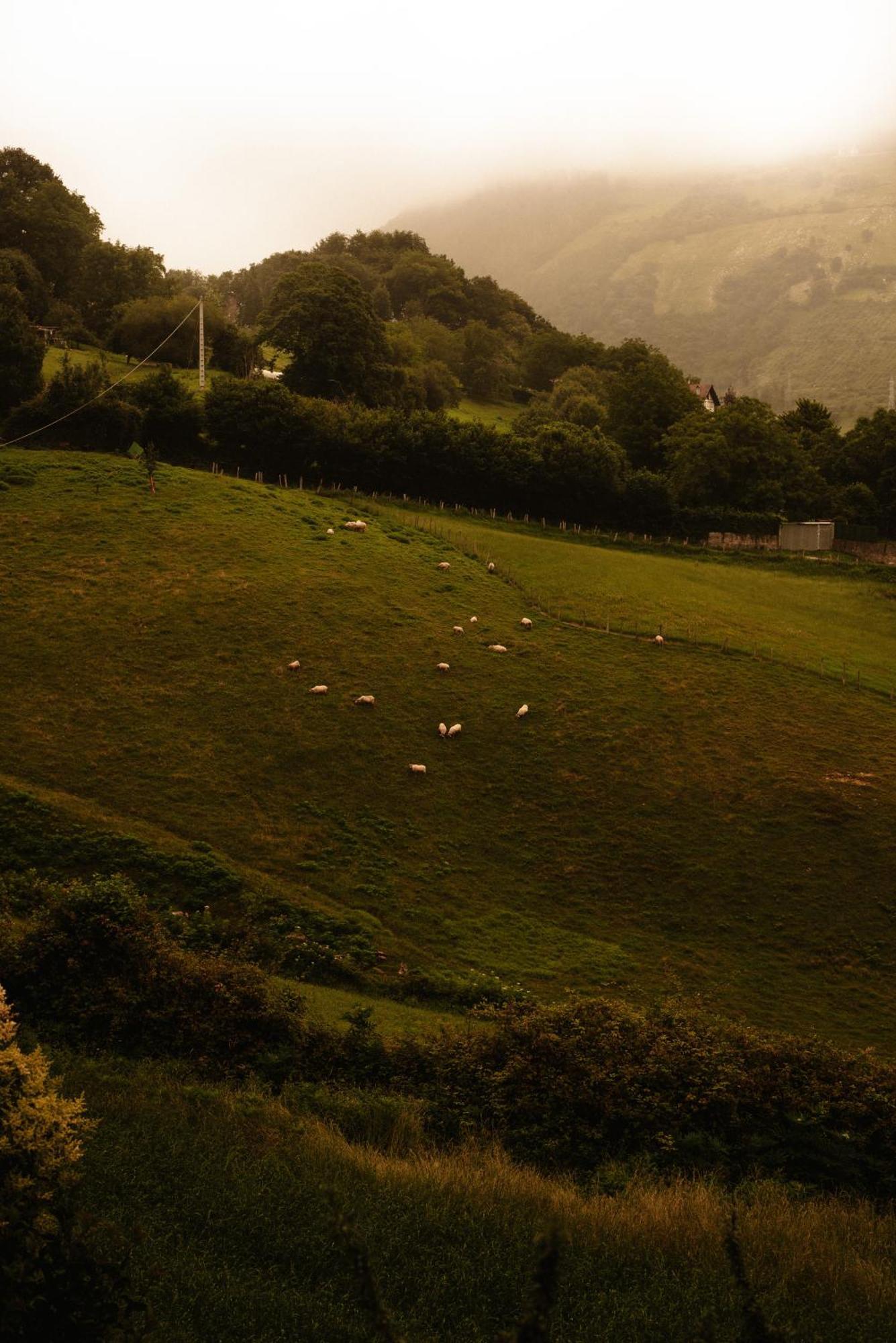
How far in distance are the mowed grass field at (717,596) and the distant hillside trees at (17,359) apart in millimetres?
26087

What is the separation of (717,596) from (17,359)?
43896 mm

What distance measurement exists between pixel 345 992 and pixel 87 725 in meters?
14.1

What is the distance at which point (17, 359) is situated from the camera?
6162cm

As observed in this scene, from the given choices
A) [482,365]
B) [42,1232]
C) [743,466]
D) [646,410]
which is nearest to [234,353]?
[646,410]

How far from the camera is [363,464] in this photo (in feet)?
202

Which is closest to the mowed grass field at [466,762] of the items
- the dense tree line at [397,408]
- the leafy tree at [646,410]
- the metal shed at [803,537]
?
the dense tree line at [397,408]

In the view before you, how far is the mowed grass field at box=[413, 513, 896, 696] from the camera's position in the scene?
43.8 meters

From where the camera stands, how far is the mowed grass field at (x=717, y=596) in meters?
43.8

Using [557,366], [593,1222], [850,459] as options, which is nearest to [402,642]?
[593,1222]

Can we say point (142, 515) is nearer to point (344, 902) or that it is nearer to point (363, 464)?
point (363, 464)

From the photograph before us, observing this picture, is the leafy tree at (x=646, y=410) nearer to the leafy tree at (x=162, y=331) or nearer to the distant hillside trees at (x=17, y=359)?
the leafy tree at (x=162, y=331)

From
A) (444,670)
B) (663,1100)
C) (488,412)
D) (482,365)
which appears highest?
(482,365)

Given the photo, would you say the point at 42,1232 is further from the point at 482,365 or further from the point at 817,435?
the point at 482,365

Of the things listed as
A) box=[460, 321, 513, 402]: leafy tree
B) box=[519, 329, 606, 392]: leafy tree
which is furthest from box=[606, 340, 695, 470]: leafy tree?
box=[519, 329, 606, 392]: leafy tree
